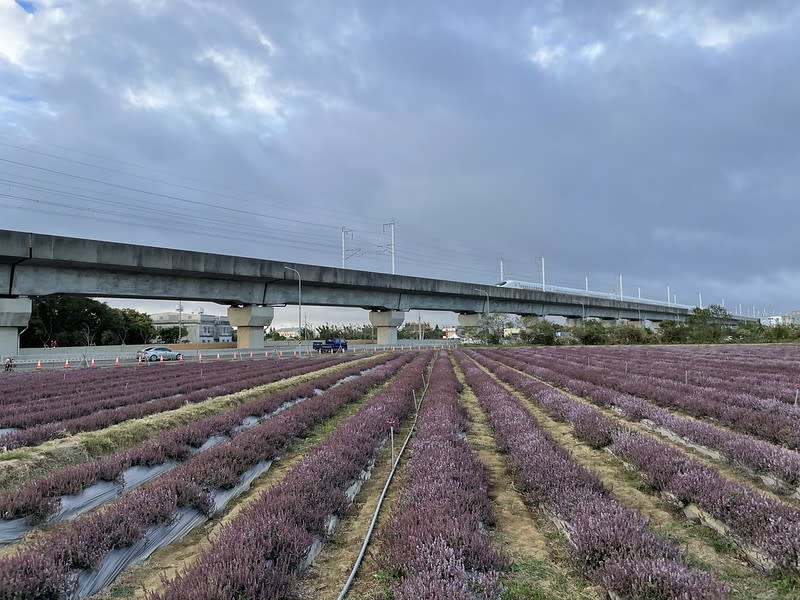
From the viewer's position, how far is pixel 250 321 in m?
46.0

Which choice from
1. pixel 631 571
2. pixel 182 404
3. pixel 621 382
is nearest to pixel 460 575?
pixel 631 571

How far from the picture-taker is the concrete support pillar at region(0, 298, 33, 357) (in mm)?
30688

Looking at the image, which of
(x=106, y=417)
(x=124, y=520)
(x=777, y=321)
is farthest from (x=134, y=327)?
(x=777, y=321)

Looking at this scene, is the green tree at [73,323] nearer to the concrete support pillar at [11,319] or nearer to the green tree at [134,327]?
the green tree at [134,327]

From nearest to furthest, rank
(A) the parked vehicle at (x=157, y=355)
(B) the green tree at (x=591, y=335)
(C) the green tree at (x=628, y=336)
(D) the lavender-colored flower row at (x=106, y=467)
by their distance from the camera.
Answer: (D) the lavender-colored flower row at (x=106, y=467), (A) the parked vehicle at (x=157, y=355), (B) the green tree at (x=591, y=335), (C) the green tree at (x=628, y=336)

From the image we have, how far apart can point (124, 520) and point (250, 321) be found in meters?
43.6

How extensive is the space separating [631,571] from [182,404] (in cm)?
1250

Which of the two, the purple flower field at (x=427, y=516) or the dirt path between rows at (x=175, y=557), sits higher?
the purple flower field at (x=427, y=516)

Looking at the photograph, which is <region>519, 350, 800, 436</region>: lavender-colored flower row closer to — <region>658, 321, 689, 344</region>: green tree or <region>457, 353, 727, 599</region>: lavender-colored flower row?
<region>457, 353, 727, 599</region>: lavender-colored flower row

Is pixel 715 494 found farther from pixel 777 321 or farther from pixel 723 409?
pixel 777 321

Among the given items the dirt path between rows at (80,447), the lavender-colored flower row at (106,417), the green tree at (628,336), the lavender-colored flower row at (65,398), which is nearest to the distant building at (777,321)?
the green tree at (628,336)

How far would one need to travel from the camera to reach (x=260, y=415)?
10812mm

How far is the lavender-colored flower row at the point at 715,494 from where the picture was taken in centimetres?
342

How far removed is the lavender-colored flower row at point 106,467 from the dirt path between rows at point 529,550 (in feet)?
15.4
